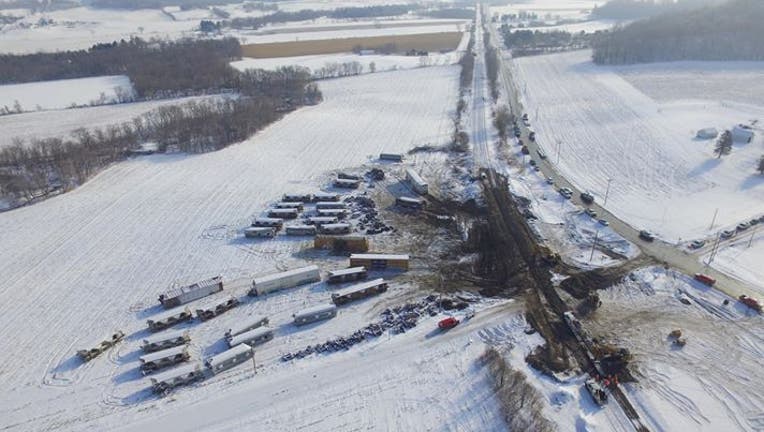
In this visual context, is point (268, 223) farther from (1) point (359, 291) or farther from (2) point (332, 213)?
(1) point (359, 291)

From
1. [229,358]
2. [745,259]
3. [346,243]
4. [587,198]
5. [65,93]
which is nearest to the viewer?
[229,358]

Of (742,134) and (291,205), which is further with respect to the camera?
(742,134)

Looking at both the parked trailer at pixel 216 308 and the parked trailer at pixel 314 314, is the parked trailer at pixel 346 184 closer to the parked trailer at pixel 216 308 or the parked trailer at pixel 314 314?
the parked trailer at pixel 216 308

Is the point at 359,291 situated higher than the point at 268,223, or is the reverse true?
the point at 268,223

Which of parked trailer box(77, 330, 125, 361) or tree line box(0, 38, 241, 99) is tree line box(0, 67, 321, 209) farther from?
parked trailer box(77, 330, 125, 361)

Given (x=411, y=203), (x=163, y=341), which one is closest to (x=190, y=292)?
(x=163, y=341)

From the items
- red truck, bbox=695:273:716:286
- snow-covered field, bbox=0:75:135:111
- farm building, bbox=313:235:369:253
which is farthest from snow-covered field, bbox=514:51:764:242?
snow-covered field, bbox=0:75:135:111

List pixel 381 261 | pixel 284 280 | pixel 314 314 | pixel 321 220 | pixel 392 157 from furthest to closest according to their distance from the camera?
pixel 392 157 → pixel 321 220 → pixel 381 261 → pixel 284 280 → pixel 314 314

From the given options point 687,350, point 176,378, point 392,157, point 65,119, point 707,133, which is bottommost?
point 687,350
